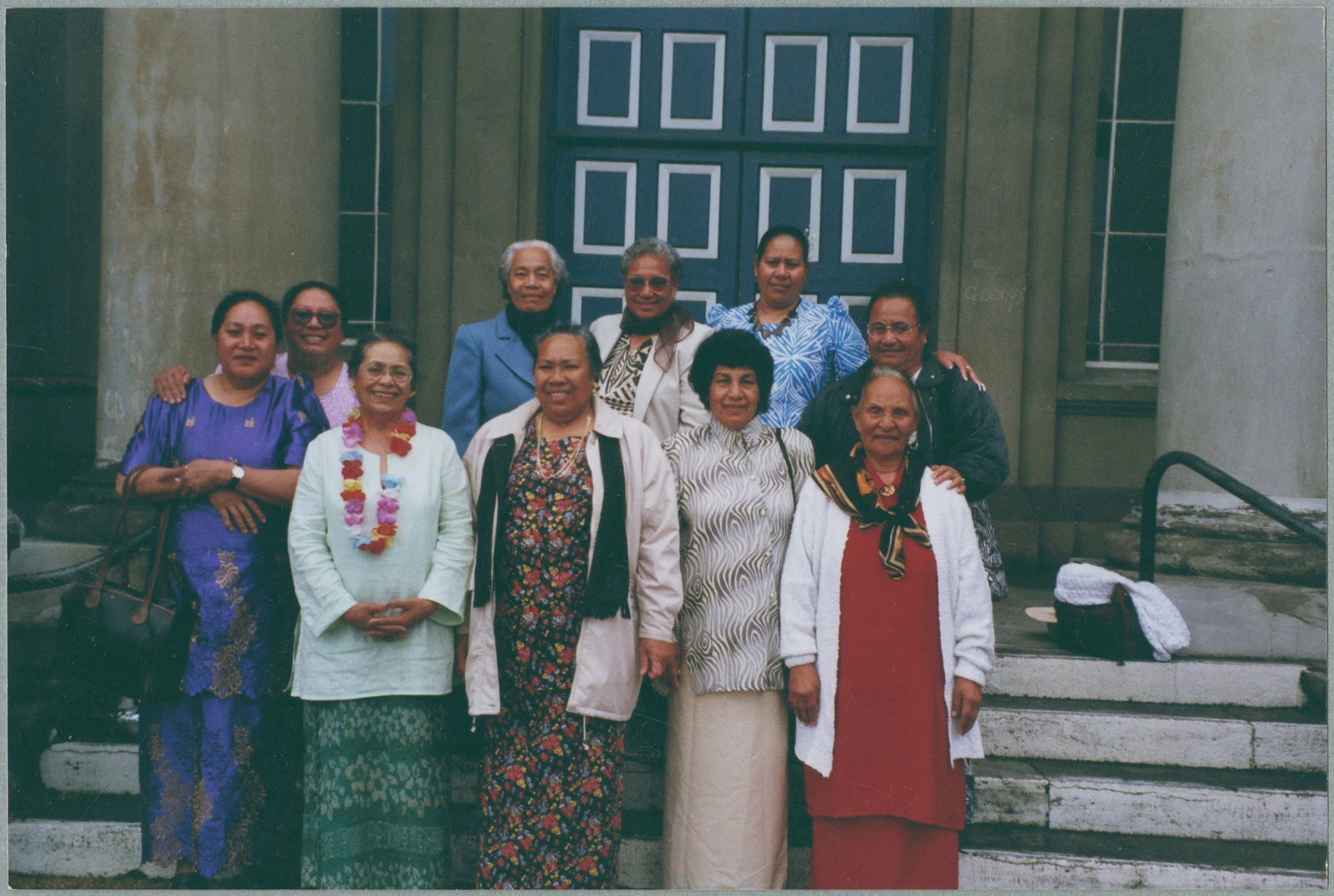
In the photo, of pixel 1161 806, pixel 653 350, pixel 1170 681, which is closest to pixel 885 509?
pixel 653 350

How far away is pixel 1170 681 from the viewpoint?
436 cm

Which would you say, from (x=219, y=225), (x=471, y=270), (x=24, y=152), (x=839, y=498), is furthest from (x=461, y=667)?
(x=24, y=152)

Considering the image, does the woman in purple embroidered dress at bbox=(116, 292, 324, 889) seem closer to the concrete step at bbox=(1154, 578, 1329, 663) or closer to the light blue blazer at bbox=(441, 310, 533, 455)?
the light blue blazer at bbox=(441, 310, 533, 455)

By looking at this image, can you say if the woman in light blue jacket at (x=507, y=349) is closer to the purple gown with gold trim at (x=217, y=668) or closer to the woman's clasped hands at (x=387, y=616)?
the purple gown with gold trim at (x=217, y=668)

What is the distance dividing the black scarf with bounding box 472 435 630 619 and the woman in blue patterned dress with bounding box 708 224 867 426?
916 mm

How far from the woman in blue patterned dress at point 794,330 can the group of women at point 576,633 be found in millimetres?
618

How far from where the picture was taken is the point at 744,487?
10.7 ft

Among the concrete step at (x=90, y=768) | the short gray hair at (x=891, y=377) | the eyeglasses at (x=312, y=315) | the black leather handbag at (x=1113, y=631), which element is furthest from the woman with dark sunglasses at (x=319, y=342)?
the black leather handbag at (x=1113, y=631)

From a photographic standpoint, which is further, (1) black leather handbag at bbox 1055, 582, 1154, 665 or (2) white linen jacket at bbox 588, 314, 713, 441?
(1) black leather handbag at bbox 1055, 582, 1154, 665

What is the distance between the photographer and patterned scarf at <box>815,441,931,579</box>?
10.4ft

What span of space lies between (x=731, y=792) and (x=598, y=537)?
902 millimetres

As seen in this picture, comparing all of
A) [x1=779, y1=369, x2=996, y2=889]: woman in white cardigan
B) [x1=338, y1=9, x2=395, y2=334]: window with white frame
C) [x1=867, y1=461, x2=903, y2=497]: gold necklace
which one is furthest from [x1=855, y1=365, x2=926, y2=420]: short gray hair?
[x1=338, y1=9, x2=395, y2=334]: window with white frame

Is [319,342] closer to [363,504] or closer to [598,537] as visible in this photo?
[363,504]

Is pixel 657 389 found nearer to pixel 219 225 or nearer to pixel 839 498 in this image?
pixel 839 498
